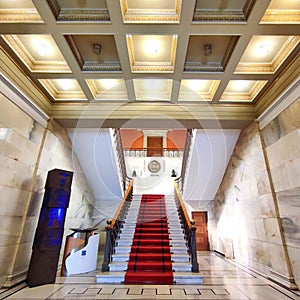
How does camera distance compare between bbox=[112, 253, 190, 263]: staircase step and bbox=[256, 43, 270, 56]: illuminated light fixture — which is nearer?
bbox=[256, 43, 270, 56]: illuminated light fixture

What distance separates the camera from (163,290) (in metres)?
2.88

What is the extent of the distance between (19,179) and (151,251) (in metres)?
2.89

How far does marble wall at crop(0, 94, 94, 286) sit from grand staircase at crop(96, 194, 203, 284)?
4.43 ft

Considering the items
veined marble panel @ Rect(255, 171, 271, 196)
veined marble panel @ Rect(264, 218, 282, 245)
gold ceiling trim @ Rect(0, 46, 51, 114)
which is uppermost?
gold ceiling trim @ Rect(0, 46, 51, 114)

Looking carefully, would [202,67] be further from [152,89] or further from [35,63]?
[35,63]

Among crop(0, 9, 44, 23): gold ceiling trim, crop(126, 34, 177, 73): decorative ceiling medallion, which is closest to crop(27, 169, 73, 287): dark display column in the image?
crop(0, 9, 44, 23): gold ceiling trim

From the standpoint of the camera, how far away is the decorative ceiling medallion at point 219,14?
2.42 m

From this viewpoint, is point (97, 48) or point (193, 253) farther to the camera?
point (193, 253)

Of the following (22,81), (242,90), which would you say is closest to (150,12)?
(22,81)

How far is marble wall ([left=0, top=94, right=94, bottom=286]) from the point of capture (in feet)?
9.52

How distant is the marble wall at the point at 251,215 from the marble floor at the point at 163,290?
1.21 ft

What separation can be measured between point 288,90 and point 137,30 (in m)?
2.45

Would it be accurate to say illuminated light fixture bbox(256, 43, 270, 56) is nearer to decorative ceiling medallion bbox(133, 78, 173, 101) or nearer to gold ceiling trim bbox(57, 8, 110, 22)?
decorative ceiling medallion bbox(133, 78, 173, 101)

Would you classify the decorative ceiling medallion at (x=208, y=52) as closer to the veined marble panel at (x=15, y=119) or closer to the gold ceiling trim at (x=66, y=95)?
the gold ceiling trim at (x=66, y=95)
